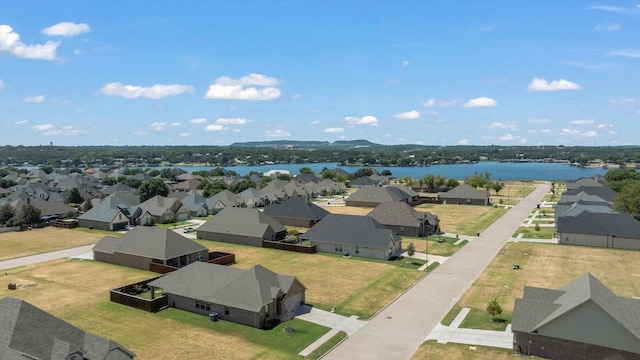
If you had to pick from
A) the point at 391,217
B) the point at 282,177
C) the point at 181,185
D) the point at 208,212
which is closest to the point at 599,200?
the point at 391,217

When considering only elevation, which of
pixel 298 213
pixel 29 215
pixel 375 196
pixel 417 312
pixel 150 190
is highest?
pixel 150 190

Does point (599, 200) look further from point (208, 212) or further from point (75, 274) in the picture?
point (75, 274)

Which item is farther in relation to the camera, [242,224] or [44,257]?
[242,224]

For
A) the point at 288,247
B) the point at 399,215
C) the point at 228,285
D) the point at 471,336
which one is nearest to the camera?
the point at 471,336

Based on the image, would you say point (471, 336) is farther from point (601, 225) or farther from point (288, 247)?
point (601, 225)

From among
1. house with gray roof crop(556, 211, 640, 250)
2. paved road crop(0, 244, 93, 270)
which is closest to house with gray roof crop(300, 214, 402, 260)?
house with gray roof crop(556, 211, 640, 250)

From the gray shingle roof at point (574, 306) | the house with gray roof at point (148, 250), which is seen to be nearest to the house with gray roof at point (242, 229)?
the house with gray roof at point (148, 250)

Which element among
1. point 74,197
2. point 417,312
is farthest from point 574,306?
point 74,197

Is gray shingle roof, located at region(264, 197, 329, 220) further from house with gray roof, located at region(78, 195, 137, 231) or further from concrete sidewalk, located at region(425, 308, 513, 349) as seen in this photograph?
concrete sidewalk, located at region(425, 308, 513, 349)
